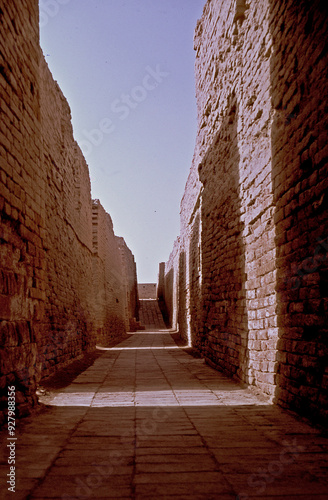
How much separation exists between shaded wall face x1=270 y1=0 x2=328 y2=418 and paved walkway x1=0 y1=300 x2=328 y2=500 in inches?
15.7

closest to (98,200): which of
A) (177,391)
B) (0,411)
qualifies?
(177,391)

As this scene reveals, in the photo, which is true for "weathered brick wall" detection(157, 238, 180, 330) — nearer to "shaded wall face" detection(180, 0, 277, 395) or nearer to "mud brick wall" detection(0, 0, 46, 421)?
"shaded wall face" detection(180, 0, 277, 395)

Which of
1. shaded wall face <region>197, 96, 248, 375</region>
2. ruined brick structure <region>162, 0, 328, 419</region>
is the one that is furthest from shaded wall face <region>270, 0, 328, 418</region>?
shaded wall face <region>197, 96, 248, 375</region>

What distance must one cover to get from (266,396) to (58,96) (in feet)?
22.5

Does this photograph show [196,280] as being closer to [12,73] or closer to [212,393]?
[212,393]

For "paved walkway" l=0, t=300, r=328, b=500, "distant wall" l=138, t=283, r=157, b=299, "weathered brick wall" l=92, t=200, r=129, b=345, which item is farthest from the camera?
"distant wall" l=138, t=283, r=157, b=299

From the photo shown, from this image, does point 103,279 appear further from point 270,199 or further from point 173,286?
point 173,286

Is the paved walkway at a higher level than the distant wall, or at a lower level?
lower

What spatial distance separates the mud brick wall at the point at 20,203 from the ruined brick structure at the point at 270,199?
8.14 feet

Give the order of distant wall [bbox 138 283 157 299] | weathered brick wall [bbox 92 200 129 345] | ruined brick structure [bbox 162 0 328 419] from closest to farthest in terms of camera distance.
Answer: ruined brick structure [bbox 162 0 328 419]
weathered brick wall [bbox 92 200 129 345]
distant wall [bbox 138 283 157 299]

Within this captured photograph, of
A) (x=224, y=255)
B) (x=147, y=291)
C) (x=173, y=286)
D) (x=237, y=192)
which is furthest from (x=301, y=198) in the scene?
(x=147, y=291)

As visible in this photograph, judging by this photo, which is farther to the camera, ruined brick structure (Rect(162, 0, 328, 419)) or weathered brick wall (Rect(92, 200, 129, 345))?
weathered brick wall (Rect(92, 200, 129, 345))

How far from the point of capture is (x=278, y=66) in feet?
13.7

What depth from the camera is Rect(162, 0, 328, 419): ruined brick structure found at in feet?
10.7
